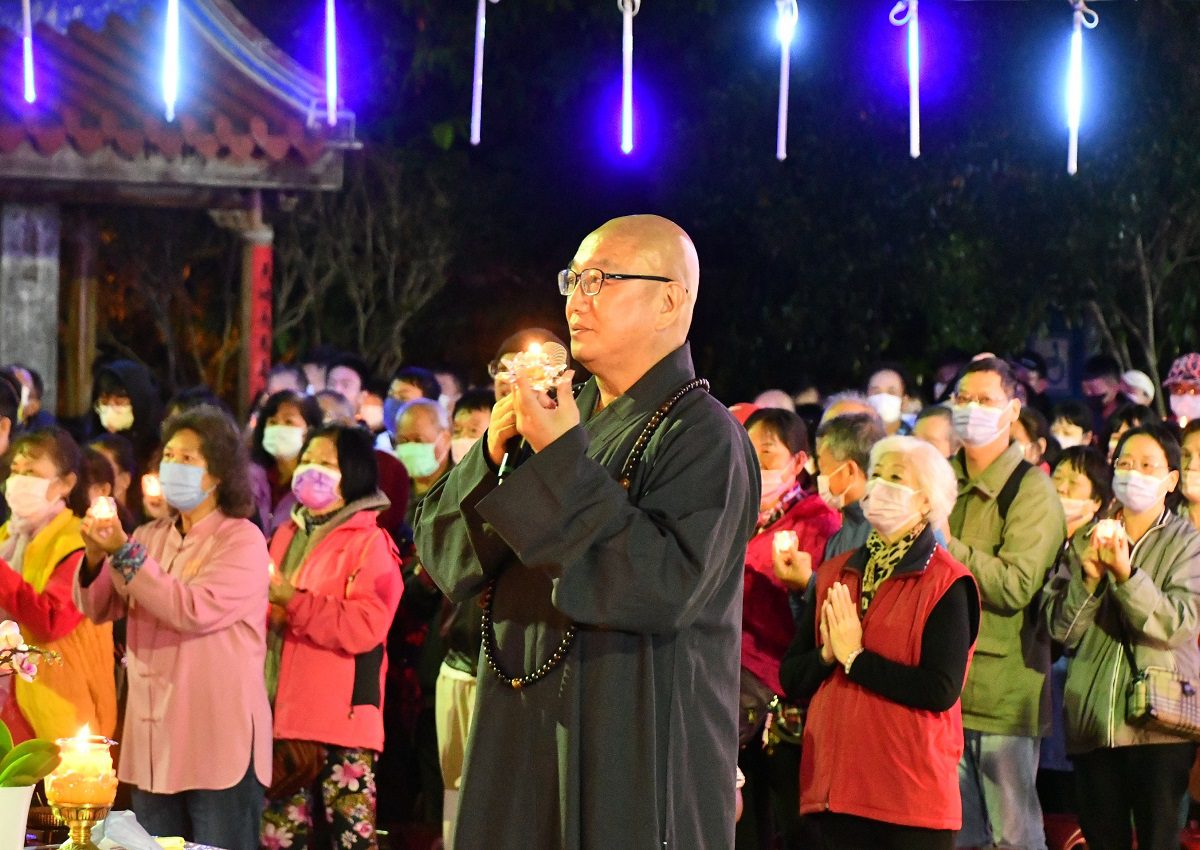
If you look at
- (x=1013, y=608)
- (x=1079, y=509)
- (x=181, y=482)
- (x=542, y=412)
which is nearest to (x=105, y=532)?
(x=181, y=482)

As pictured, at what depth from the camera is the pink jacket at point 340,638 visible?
685cm

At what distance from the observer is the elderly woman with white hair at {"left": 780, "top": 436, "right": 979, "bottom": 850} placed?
5.64 m

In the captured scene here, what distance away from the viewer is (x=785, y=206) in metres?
17.5

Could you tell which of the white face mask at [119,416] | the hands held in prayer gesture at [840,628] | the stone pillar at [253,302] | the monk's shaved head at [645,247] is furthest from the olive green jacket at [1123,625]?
the stone pillar at [253,302]

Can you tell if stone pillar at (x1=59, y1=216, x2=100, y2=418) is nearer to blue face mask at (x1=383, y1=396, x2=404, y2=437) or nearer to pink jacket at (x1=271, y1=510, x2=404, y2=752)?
blue face mask at (x1=383, y1=396, x2=404, y2=437)

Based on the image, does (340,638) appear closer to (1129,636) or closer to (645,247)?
(1129,636)

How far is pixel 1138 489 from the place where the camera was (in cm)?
689

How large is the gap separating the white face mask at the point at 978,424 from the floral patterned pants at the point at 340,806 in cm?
260

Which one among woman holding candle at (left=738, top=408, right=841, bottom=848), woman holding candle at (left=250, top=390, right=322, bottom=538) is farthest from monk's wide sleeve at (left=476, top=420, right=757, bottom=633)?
woman holding candle at (left=250, top=390, right=322, bottom=538)

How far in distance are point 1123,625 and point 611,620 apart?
3730 mm

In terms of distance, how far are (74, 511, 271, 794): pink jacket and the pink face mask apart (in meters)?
0.64

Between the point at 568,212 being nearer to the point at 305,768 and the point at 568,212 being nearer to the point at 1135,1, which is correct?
the point at 1135,1

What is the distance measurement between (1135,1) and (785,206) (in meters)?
3.79

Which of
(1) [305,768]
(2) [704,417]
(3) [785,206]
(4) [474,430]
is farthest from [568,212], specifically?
(2) [704,417]
